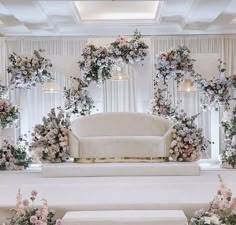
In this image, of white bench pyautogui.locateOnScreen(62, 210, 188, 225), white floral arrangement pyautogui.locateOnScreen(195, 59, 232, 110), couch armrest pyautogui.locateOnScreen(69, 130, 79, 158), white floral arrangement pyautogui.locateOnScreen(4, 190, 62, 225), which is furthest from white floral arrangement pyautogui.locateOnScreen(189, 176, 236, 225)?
white floral arrangement pyautogui.locateOnScreen(195, 59, 232, 110)

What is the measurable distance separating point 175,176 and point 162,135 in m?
1.06

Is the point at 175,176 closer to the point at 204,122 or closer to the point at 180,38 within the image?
the point at 204,122

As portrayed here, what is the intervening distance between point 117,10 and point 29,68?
1988 millimetres

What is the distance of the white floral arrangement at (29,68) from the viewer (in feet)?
27.1

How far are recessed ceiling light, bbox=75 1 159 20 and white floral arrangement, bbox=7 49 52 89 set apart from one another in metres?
1.19

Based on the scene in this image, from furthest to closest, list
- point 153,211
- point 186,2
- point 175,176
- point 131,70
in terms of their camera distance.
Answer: point 131,70 < point 186,2 < point 175,176 < point 153,211

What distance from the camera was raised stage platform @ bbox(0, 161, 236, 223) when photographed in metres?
4.44

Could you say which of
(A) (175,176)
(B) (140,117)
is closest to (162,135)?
(B) (140,117)

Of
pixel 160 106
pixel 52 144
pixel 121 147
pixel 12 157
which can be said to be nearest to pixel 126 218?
pixel 121 147

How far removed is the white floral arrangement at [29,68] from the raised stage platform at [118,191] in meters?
2.23

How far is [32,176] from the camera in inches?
263

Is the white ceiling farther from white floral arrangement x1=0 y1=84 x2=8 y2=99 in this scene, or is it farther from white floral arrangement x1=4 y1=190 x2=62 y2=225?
white floral arrangement x1=4 y1=190 x2=62 y2=225

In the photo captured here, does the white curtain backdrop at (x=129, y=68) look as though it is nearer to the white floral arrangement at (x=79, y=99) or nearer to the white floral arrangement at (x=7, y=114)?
the white floral arrangement at (x=79, y=99)

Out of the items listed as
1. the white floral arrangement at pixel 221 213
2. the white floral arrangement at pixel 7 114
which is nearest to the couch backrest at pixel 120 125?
the white floral arrangement at pixel 7 114
